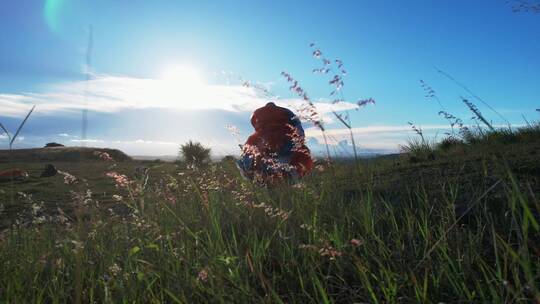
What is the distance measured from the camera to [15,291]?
7.43ft

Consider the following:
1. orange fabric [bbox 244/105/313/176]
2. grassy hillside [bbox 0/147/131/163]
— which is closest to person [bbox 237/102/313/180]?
orange fabric [bbox 244/105/313/176]

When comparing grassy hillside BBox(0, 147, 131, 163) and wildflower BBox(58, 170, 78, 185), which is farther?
grassy hillside BBox(0, 147, 131, 163)

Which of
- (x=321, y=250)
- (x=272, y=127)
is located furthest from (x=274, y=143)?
(x=321, y=250)

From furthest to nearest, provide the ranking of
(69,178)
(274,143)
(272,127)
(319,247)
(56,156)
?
(56,156) < (272,127) < (274,143) < (69,178) < (319,247)

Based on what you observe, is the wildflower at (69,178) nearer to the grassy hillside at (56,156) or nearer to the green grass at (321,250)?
the green grass at (321,250)

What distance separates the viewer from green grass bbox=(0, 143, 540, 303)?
5.65ft

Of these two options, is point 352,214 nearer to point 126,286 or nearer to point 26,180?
point 126,286

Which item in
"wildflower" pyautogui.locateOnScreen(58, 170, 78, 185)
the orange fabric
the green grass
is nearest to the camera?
the green grass

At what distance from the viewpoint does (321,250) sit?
1.47m

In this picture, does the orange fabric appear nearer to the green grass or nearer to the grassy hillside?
the green grass

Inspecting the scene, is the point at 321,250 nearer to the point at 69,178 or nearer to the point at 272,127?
the point at 69,178

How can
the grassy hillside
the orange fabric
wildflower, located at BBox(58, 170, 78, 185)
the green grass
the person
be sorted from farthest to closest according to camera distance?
1. the grassy hillside
2. the orange fabric
3. the person
4. wildflower, located at BBox(58, 170, 78, 185)
5. the green grass

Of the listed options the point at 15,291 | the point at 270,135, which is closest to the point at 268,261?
the point at 15,291

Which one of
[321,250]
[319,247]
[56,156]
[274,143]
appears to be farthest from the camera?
[56,156]
